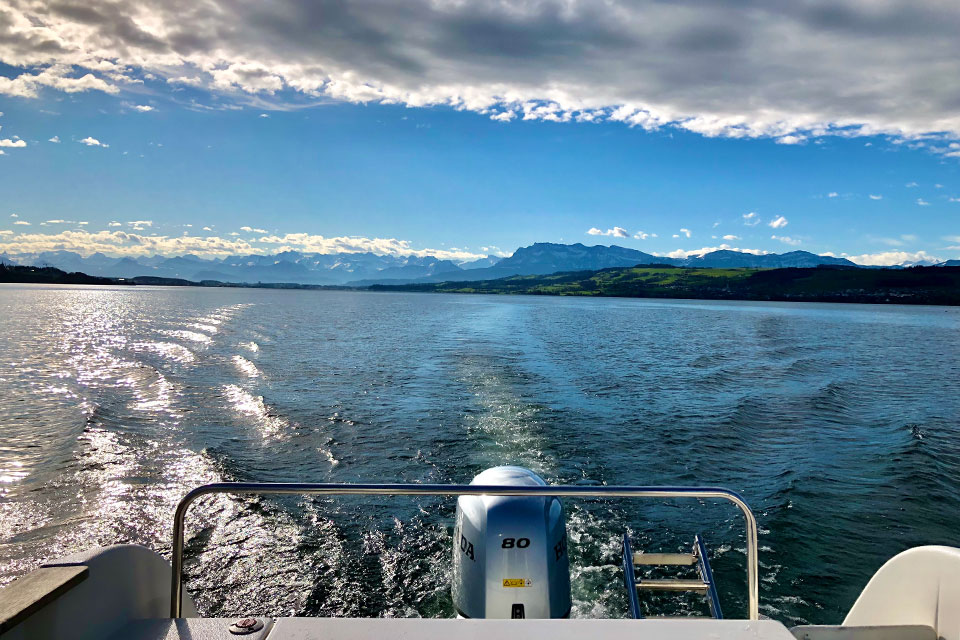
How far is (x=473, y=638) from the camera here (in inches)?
122

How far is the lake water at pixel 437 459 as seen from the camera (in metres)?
8.65

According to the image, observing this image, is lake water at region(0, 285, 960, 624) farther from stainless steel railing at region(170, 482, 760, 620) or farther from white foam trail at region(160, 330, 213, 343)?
white foam trail at region(160, 330, 213, 343)

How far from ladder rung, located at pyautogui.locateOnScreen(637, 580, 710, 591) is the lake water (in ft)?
12.6

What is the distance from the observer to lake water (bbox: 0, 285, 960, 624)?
865cm

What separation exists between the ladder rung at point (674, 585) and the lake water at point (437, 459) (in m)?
3.85

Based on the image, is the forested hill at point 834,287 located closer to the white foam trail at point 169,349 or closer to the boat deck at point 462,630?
the white foam trail at point 169,349

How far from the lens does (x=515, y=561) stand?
19.0 feet

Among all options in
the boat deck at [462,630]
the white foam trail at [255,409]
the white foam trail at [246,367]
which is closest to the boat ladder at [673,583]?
the boat deck at [462,630]

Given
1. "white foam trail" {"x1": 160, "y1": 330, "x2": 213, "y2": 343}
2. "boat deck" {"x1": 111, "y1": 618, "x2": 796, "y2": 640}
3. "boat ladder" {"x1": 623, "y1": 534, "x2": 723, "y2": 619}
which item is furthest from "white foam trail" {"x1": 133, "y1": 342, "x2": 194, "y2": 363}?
"boat ladder" {"x1": 623, "y1": 534, "x2": 723, "y2": 619}

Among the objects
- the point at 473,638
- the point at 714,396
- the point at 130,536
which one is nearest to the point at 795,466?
the point at 714,396

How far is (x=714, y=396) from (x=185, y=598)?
21257 mm

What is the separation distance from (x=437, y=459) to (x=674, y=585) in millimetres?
9847

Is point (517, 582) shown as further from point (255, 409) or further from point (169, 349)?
point (169, 349)

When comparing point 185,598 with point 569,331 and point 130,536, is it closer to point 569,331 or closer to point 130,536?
point 130,536
